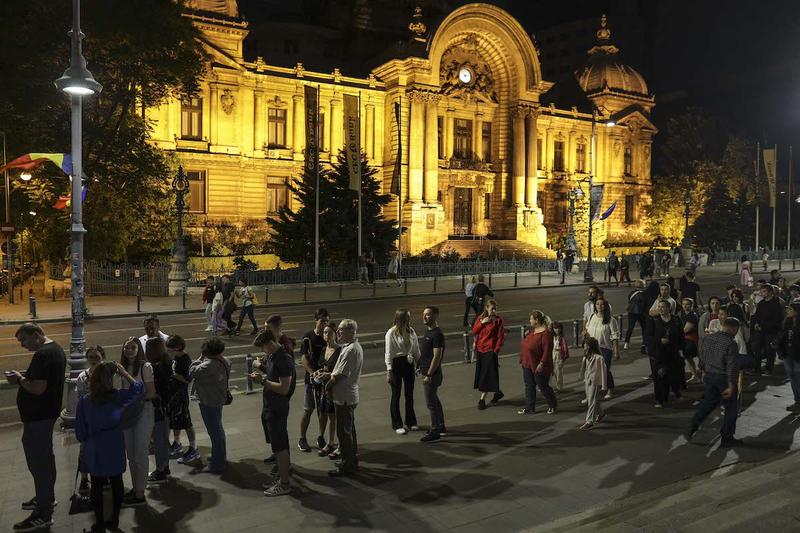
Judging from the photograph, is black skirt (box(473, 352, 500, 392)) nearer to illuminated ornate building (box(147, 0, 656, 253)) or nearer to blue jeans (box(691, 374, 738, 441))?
blue jeans (box(691, 374, 738, 441))

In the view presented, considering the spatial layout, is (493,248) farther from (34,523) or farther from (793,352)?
(34,523)

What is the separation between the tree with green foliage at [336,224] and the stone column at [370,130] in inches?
595

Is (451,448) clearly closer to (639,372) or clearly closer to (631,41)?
(639,372)

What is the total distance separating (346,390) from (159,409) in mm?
2115

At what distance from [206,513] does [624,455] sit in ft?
16.6

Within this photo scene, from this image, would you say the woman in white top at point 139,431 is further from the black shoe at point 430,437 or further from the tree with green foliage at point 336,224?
the tree with green foliage at point 336,224

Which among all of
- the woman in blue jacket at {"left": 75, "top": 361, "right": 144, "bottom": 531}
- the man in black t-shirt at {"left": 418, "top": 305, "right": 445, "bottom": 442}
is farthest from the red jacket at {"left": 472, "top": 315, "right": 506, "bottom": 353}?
the woman in blue jacket at {"left": 75, "top": 361, "right": 144, "bottom": 531}

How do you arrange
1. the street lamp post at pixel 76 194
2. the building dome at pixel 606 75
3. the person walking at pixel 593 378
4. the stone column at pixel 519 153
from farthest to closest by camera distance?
1. the building dome at pixel 606 75
2. the stone column at pixel 519 153
3. the street lamp post at pixel 76 194
4. the person walking at pixel 593 378

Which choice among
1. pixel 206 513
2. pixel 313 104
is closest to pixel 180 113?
pixel 313 104

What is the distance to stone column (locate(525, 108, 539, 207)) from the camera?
54.7 metres

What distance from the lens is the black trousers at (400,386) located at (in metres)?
8.66

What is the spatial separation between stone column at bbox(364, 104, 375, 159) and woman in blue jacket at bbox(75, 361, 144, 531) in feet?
151

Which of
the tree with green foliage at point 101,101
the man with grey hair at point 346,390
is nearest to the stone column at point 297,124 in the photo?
the tree with green foliage at point 101,101

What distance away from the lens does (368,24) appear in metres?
57.1
